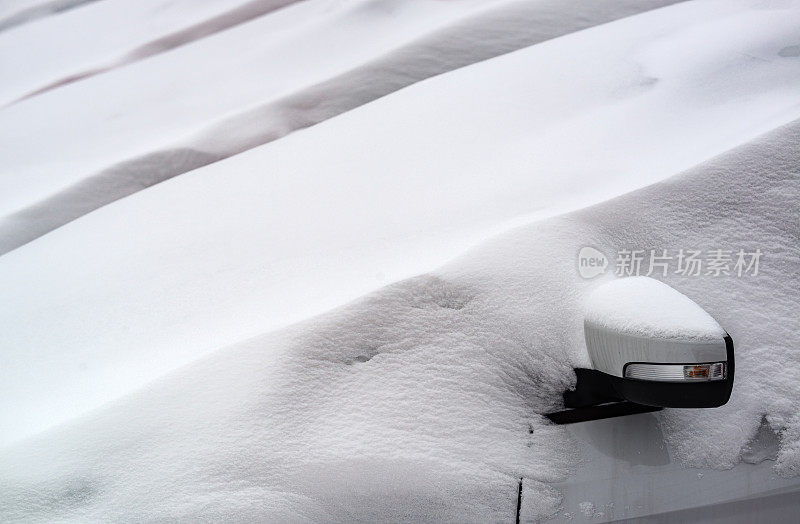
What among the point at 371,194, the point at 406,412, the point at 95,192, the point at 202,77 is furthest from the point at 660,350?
the point at 202,77

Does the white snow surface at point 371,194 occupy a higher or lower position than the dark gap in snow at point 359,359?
higher

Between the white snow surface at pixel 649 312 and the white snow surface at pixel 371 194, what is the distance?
0.31 metres

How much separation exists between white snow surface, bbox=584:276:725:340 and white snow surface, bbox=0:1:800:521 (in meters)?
0.09

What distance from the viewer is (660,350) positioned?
1054mm

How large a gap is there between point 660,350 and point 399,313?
463 millimetres

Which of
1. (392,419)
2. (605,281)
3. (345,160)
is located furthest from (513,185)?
(392,419)

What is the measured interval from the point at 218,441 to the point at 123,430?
185mm

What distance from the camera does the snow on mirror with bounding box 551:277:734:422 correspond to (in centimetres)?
105

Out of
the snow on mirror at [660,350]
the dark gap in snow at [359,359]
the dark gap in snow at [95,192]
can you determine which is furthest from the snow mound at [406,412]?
the dark gap in snow at [95,192]

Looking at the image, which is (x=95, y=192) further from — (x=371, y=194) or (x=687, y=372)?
(x=687, y=372)

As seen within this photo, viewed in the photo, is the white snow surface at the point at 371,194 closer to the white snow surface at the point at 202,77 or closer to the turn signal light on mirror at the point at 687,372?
the white snow surface at the point at 202,77

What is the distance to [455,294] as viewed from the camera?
128 centimetres

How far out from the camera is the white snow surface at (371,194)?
4.55 ft

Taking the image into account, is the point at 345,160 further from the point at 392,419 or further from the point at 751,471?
the point at 751,471
